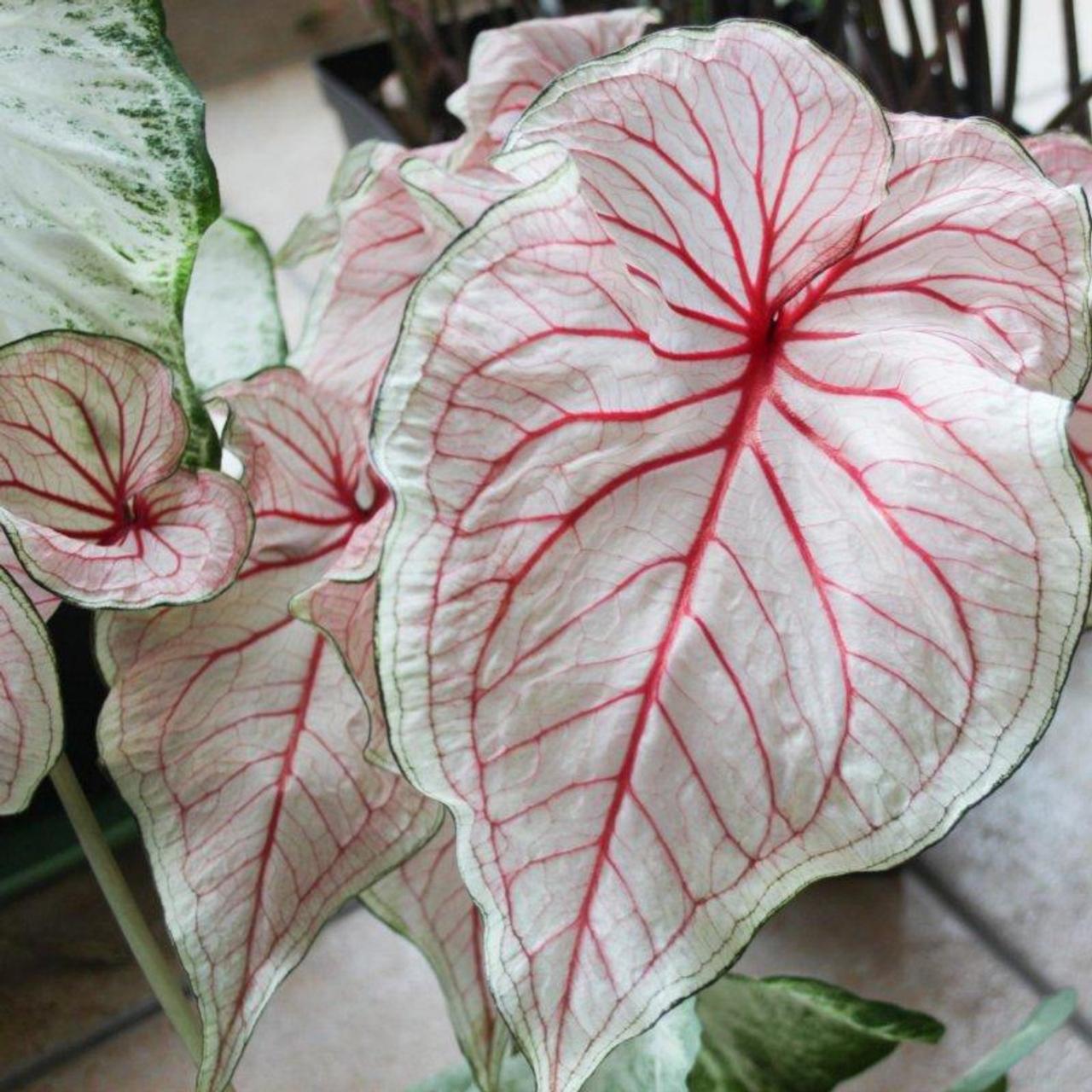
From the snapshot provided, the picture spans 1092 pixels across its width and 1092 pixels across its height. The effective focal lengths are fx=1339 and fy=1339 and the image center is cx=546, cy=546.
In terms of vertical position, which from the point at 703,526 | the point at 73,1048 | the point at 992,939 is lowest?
the point at 992,939

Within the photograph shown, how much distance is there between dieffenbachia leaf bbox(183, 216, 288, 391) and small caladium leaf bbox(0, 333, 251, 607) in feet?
0.60

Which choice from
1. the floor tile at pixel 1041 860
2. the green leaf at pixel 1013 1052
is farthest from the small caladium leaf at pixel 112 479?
the floor tile at pixel 1041 860

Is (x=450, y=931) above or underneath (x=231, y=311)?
underneath

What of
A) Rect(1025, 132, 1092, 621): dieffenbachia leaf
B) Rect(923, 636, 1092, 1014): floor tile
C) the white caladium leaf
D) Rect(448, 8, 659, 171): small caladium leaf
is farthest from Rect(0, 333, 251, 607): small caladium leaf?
Rect(923, 636, 1092, 1014): floor tile

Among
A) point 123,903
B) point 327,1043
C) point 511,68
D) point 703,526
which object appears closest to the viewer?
point 703,526

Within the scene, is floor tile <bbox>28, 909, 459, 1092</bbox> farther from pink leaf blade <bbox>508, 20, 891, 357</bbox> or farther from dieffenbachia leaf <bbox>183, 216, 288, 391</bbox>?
pink leaf blade <bbox>508, 20, 891, 357</bbox>

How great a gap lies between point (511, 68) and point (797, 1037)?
1.79 feet

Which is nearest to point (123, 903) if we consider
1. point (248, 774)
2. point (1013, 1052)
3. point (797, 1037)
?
point (248, 774)

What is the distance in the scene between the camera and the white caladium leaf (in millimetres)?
491

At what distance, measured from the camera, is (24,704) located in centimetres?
50

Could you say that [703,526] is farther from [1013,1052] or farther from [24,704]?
[1013,1052]

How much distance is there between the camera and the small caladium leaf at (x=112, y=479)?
0.52m

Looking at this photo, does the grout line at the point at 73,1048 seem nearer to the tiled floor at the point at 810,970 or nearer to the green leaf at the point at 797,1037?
the tiled floor at the point at 810,970

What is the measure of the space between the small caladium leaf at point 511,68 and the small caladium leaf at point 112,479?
0.23 meters
